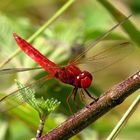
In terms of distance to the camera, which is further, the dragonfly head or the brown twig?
the dragonfly head

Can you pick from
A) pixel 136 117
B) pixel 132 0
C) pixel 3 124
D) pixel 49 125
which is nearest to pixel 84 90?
pixel 49 125

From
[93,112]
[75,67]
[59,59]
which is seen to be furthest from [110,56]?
[93,112]

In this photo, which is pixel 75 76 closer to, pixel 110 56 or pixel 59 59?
pixel 110 56

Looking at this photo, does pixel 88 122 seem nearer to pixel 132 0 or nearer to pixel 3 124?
pixel 3 124

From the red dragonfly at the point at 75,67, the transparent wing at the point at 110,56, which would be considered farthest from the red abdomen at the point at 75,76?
the transparent wing at the point at 110,56

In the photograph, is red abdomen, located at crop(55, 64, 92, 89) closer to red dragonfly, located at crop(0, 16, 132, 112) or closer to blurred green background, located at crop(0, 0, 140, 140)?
red dragonfly, located at crop(0, 16, 132, 112)

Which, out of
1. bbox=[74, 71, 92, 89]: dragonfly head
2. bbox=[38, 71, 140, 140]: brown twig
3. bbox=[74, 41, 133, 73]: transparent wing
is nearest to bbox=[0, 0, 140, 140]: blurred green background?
bbox=[74, 41, 133, 73]: transparent wing

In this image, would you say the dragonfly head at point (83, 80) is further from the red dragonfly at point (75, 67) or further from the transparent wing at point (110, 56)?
the transparent wing at point (110, 56)
